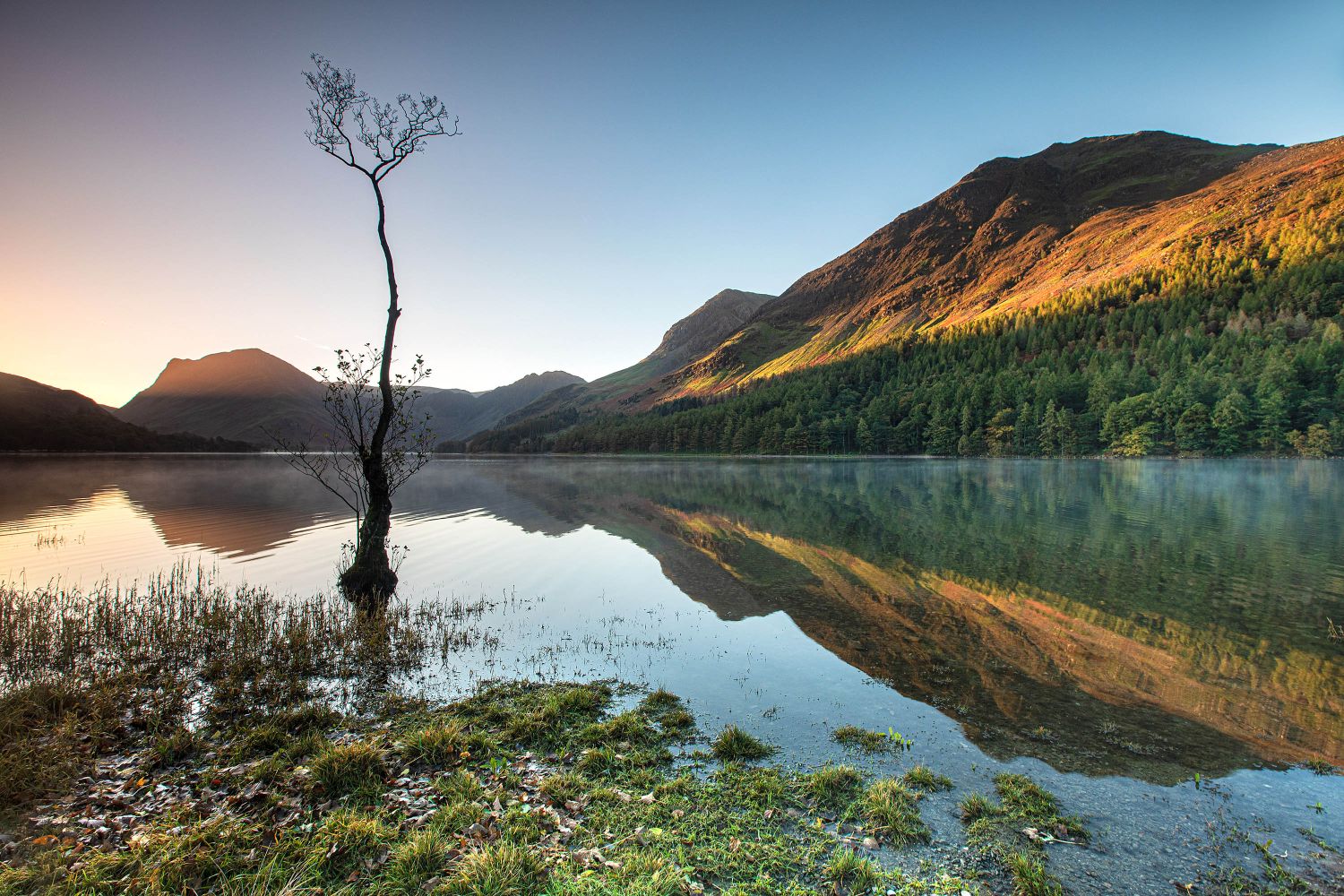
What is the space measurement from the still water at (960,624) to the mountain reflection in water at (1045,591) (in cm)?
10

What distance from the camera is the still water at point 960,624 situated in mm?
8305

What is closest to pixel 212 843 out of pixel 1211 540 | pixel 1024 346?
pixel 1211 540

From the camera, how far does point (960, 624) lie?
1644 centimetres

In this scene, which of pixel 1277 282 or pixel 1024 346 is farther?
pixel 1024 346

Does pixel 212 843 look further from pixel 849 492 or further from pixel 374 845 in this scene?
pixel 849 492

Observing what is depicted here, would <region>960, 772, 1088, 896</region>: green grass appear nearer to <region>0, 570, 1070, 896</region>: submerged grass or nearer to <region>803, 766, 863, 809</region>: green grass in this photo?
<region>0, 570, 1070, 896</region>: submerged grass

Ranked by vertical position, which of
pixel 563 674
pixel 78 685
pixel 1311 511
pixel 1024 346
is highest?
pixel 1024 346

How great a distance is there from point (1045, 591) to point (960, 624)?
578 centimetres

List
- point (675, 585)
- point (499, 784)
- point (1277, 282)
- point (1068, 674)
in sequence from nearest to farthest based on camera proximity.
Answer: point (499, 784) → point (1068, 674) → point (675, 585) → point (1277, 282)

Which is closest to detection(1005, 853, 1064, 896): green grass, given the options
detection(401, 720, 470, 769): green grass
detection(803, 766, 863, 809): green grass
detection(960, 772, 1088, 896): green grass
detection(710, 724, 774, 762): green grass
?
detection(960, 772, 1088, 896): green grass

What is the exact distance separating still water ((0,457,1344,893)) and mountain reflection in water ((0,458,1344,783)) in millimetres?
97

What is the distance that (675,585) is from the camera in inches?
877

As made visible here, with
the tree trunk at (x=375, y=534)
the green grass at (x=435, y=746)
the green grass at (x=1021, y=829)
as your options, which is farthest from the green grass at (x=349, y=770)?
the tree trunk at (x=375, y=534)

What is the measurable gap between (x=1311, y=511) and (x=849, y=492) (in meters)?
32.1
